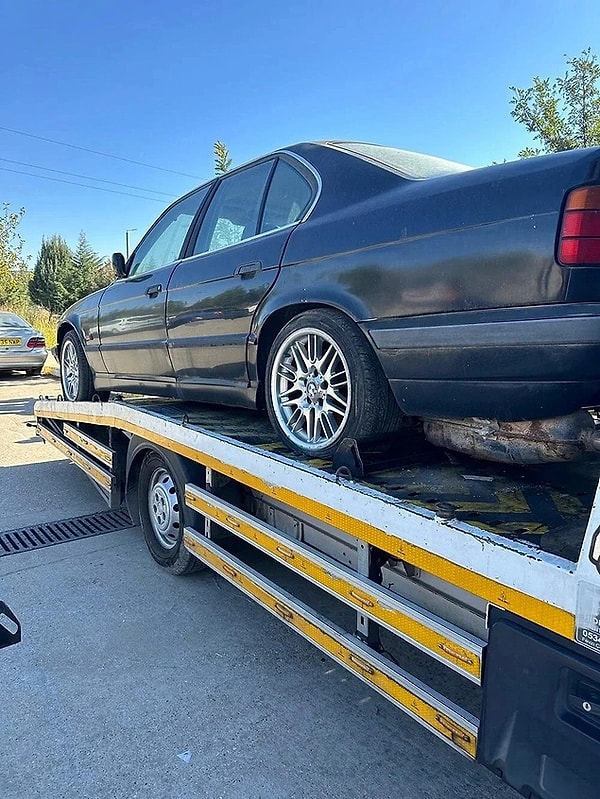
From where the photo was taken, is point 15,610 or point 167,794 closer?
point 167,794

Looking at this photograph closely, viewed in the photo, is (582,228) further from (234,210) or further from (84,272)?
(84,272)

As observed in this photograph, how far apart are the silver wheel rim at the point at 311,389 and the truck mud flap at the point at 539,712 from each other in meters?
1.23

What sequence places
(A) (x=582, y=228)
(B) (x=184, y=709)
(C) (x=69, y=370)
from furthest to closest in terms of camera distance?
(C) (x=69, y=370), (B) (x=184, y=709), (A) (x=582, y=228)

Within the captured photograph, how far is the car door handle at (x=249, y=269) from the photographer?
10.0ft

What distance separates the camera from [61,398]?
19.7 ft

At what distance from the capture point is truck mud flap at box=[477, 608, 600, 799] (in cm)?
138

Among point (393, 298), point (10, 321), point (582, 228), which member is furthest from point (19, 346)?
point (582, 228)

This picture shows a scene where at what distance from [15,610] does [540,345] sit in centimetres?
302

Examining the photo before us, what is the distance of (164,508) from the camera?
3820 mm

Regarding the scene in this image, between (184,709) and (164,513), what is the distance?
1480mm

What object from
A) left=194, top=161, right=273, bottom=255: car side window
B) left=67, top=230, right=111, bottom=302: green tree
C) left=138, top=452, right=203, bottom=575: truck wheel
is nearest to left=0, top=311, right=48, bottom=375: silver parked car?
left=138, top=452, right=203, bottom=575: truck wheel

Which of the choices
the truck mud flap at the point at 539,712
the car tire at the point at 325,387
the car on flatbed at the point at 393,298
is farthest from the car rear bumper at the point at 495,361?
the truck mud flap at the point at 539,712

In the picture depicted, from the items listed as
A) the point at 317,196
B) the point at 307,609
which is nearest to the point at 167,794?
the point at 307,609

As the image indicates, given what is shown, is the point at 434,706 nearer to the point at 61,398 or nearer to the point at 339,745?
the point at 339,745
